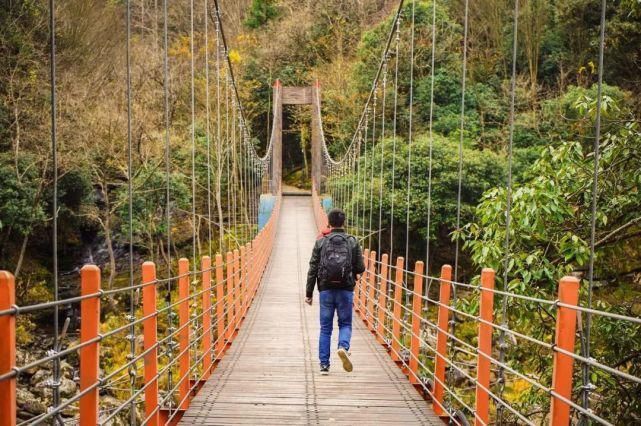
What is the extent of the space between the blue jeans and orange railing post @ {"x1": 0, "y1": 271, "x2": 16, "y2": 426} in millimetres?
2646

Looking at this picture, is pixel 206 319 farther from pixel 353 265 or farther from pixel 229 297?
pixel 229 297

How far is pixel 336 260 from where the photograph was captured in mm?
3740

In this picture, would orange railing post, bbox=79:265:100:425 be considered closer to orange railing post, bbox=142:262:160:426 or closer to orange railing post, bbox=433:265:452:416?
orange railing post, bbox=142:262:160:426

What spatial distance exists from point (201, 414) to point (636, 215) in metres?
2.79

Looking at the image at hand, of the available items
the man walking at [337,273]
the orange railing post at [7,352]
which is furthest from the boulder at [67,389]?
the orange railing post at [7,352]

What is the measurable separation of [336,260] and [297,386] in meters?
0.76

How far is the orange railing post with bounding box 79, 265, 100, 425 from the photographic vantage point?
5.78 feet

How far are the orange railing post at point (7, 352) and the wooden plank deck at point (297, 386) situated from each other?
5.58 feet

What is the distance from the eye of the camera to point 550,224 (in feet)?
13.3

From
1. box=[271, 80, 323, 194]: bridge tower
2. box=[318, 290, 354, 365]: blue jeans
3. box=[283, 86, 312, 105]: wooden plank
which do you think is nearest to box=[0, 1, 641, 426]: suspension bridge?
box=[318, 290, 354, 365]: blue jeans

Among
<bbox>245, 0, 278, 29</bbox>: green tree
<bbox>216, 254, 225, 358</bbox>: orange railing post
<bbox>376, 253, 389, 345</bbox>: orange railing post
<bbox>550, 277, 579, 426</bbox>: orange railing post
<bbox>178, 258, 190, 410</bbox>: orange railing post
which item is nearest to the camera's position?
<bbox>550, 277, 579, 426</bbox>: orange railing post

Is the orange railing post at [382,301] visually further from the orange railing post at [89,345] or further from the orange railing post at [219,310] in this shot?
the orange railing post at [89,345]

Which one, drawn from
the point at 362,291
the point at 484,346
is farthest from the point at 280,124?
the point at 484,346

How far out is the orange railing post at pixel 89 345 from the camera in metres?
1.76
